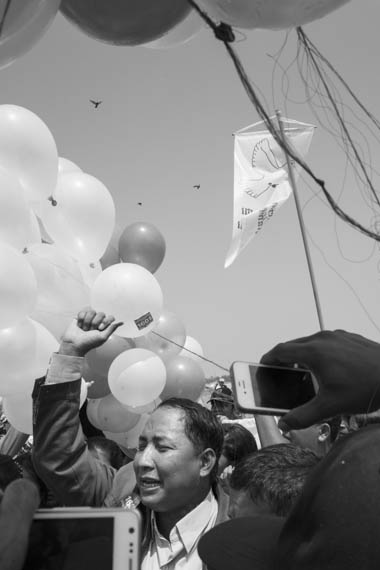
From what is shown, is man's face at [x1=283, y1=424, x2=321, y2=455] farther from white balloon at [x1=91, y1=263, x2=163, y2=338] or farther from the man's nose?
white balloon at [x1=91, y1=263, x2=163, y2=338]

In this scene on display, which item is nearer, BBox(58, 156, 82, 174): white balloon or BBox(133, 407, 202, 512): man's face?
BBox(133, 407, 202, 512): man's face

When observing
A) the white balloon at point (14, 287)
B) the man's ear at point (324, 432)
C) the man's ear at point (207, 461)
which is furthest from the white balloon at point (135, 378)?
the man's ear at point (207, 461)

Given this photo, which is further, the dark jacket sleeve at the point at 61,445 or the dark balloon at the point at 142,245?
the dark balloon at the point at 142,245

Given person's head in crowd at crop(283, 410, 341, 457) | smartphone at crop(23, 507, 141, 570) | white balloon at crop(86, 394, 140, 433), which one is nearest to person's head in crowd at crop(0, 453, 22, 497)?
smartphone at crop(23, 507, 141, 570)

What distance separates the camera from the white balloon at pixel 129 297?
283 cm

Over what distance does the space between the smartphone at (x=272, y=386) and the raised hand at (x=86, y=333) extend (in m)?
0.82

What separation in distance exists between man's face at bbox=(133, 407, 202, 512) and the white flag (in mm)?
3409

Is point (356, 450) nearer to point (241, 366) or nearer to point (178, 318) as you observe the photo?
point (241, 366)

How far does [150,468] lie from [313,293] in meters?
2.50

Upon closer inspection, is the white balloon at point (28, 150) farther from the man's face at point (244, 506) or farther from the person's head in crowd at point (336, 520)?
the person's head in crowd at point (336, 520)

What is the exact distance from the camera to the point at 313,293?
379 cm

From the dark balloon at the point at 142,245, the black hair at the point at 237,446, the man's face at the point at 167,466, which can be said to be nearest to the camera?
the man's face at the point at 167,466

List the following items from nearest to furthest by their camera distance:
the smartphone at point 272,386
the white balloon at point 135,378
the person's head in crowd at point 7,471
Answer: the smartphone at point 272,386 → the person's head in crowd at point 7,471 → the white balloon at point 135,378

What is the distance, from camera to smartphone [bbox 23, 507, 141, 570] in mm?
818
